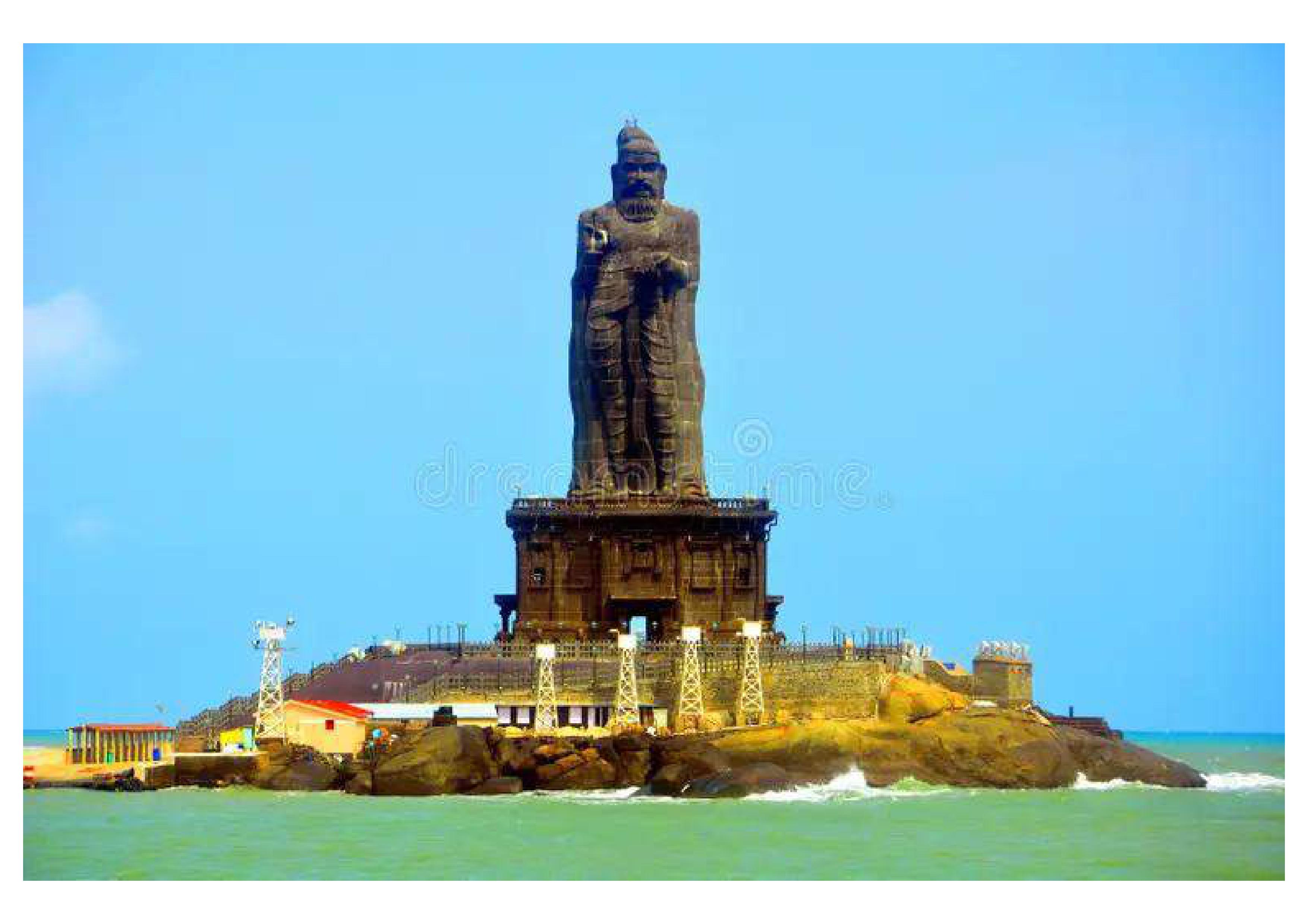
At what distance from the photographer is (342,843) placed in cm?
6125

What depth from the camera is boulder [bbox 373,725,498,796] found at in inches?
2840

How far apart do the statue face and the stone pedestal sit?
900 centimetres

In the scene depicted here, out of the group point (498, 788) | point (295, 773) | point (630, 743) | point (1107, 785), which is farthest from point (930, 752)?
point (295, 773)

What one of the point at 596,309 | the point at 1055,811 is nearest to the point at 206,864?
the point at 1055,811

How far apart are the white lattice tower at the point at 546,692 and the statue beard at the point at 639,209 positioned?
1645cm

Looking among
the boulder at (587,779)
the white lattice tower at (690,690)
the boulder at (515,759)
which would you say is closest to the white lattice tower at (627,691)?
the white lattice tower at (690,690)

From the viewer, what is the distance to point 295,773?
73688mm

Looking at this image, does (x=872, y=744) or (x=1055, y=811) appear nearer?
(x=1055, y=811)

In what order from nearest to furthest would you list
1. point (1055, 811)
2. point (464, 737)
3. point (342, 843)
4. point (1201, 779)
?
1. point (342, 843)
2. point (1055, 811)
3. point (464, 737)
4. point (1201, 779)

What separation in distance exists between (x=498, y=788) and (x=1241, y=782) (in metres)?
22.7

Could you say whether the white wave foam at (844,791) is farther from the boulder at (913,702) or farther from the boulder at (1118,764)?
the boulder at (1118,764)

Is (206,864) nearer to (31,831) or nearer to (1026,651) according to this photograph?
(31,831)

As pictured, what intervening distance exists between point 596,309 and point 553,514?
702cm
